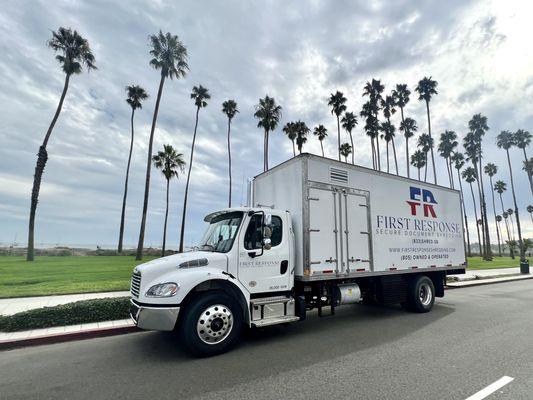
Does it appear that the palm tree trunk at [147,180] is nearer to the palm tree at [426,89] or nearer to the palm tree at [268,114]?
the palm tree at [268,114]

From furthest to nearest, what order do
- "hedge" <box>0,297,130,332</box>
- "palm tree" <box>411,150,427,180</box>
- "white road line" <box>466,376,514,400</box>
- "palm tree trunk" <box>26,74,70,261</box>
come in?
"palm tree" <box>411,150,427,180</box>, "palm tree trunk" <box>26,74,70,261</box>, "hedge" <box>0,297,130,332</box>, "white road line" <box>466,376,514,400</box>

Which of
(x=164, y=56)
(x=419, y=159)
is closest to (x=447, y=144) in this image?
(x=419, y=159)

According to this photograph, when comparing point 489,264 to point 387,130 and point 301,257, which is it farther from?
point 301,257

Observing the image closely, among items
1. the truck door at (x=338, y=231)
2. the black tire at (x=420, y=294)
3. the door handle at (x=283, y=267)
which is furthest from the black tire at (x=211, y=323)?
the black tire at (x=420, y=294)

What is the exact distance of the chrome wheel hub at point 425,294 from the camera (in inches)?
357

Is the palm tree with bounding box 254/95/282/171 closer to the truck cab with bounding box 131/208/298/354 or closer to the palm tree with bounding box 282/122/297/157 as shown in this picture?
the palm tree with bounding box 282/122/297/157

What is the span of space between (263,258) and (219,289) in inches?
41.8

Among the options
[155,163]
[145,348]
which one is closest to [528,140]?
[155,163]

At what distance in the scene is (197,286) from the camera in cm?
542

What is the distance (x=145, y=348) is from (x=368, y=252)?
5.36m

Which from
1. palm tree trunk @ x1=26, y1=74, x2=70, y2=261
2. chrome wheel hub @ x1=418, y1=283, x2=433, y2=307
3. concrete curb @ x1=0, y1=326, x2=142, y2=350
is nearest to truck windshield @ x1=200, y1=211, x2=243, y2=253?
concrete curb @ x1=0, y1=326, x2=142, y2=350

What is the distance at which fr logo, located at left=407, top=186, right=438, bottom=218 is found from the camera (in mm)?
9102

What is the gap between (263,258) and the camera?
20.1ft

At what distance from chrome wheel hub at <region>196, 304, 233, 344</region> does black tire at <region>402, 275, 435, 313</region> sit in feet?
19.0
